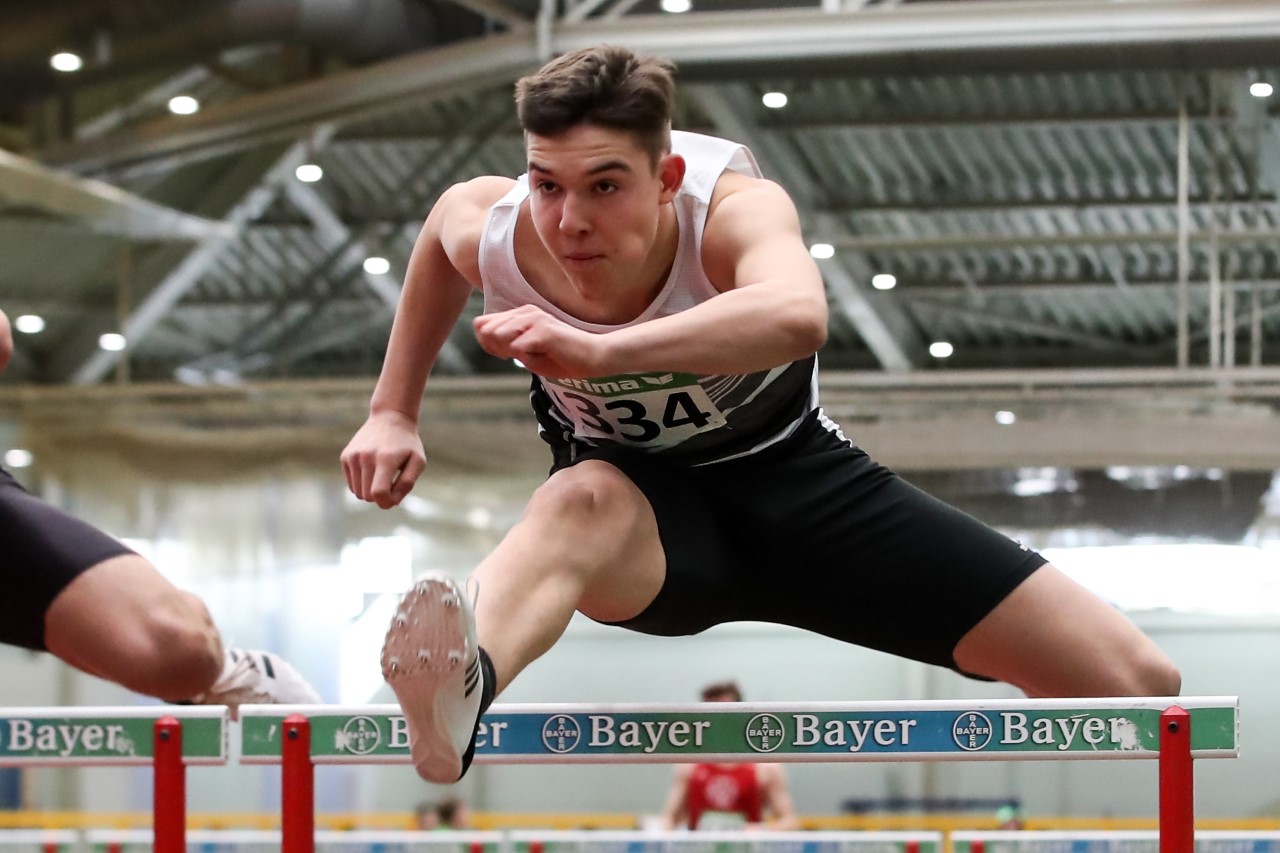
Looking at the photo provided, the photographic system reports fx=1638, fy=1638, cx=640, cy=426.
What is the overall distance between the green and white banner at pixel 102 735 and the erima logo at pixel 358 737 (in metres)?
0.18

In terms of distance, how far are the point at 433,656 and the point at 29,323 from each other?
766cm

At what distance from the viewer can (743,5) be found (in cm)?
688

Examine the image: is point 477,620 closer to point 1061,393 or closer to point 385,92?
point 385,92

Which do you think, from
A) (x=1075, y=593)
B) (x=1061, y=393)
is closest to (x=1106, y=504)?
(x=1061, y=393)

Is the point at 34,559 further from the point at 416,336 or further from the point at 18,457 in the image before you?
the point at 18,457

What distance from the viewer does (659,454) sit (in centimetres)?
234

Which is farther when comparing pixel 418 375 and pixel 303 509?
pixel 303 509

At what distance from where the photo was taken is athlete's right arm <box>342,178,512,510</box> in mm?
2223

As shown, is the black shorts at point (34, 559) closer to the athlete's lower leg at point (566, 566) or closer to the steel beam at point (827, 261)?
the athlete's lower leg at point (566, 566)

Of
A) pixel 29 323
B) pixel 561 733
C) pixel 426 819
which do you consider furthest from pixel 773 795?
pixel 29 323

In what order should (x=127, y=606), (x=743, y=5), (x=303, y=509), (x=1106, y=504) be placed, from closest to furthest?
(x=127, y=606) → (x=743, y=5) → (x=1106, y=504) → (x=303, y=509)

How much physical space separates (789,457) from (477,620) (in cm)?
65

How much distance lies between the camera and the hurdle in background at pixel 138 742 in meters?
2.29

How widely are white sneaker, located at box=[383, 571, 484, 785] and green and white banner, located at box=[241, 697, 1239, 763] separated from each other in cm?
43
